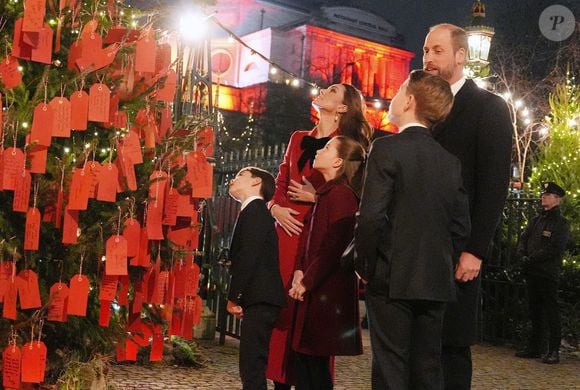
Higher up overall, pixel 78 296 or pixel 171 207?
pixel 171 207

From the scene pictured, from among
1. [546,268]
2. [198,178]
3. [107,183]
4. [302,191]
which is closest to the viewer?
[107,183]

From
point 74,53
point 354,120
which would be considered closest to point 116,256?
point 74,53

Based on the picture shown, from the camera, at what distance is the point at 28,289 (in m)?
3.70

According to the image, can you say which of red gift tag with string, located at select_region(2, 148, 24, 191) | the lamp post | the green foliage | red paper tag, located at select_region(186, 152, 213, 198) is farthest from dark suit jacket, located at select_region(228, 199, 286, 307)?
the lamp post

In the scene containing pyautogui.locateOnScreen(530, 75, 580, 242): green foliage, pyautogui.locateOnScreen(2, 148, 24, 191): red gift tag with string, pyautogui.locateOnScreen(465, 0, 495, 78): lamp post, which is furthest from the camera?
pyautogui.locateOnScreen(465, 0, 495, 78): lamp post

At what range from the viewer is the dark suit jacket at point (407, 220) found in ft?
11.0

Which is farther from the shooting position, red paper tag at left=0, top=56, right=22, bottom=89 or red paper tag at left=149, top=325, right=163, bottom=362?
red paper tag at left=149, top=325, right=163, bottom=362

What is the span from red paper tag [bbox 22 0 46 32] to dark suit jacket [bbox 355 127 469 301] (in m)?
1.69

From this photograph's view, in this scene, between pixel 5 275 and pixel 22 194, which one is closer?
pixel 22 194

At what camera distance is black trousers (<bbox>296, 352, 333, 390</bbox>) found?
4.52 metres

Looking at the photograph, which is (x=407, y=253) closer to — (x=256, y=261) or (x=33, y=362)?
(x=256, y=261)

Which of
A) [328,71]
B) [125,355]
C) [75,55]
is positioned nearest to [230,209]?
[125,355]

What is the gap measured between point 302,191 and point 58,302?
5.71 feet

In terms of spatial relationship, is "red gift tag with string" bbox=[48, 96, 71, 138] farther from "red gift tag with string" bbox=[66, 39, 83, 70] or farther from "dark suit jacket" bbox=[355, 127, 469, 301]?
"dark suit jacket" bbox=[355, 127, 469, 301]
